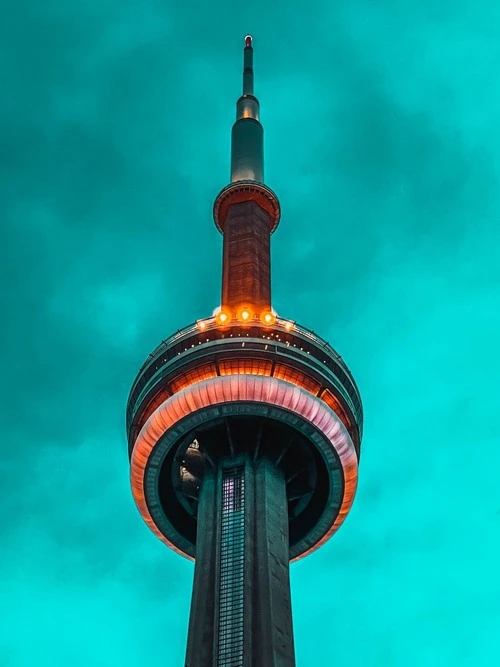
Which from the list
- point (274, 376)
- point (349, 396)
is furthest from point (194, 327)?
point (349, 396)

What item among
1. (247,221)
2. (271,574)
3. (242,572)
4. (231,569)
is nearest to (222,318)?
(247,221)

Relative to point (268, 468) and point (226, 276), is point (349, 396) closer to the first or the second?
point (268, 468)

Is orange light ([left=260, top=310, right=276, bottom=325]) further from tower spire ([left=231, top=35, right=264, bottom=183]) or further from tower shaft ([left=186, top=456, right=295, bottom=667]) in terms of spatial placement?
tower spire ([left=231, top=35, right=264, bottom=183])

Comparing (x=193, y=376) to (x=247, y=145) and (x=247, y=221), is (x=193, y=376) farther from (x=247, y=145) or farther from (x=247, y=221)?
(x=247, y=145)

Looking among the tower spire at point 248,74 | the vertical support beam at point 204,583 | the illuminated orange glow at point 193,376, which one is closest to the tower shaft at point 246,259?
the illuminated orange glow at point 193,376

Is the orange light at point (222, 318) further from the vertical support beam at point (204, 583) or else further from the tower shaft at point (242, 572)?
the vertical support beam at point (204, 583)

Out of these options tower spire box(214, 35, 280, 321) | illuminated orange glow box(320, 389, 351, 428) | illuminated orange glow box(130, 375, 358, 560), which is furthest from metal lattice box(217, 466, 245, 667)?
tower spire box(214, 35, 280, 321)
